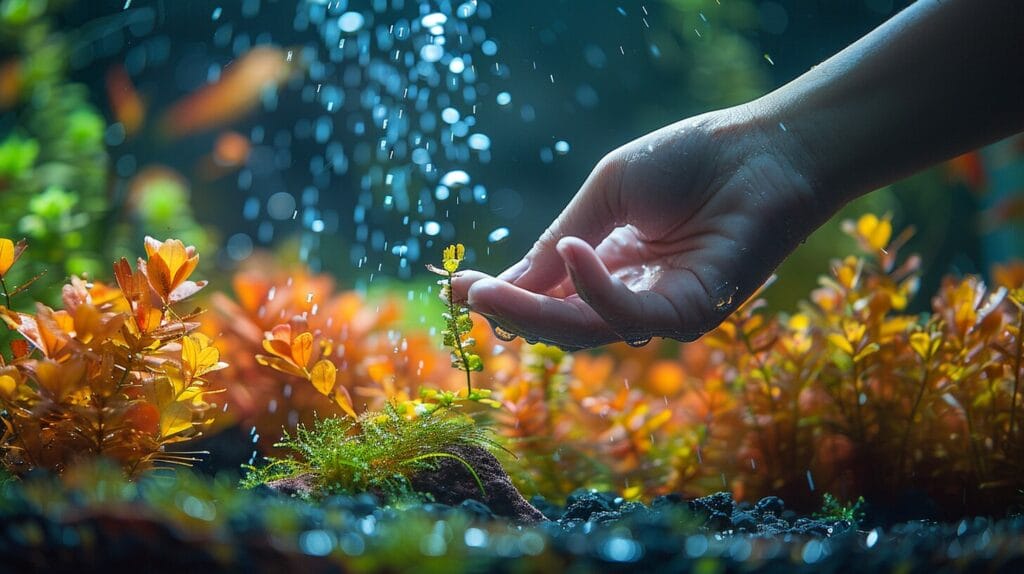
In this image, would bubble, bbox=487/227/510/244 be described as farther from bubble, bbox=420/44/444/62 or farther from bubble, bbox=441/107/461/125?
bubble, bbox=420/44/444/62

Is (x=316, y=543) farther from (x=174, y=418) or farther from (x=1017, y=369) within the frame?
(x=1017, y=369)

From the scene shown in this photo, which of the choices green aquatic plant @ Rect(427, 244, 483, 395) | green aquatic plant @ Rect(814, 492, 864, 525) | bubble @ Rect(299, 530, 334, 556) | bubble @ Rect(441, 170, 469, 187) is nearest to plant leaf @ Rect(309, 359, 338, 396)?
green aquatic plant @ Rect(427, 244, 483, 395)

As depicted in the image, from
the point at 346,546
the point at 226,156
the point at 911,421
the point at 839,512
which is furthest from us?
the point at 226,156

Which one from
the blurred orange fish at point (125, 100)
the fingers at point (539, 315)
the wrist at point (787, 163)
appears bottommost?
the fingers at point (539, 315)

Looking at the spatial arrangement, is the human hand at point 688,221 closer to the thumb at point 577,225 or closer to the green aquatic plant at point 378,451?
→ the thumb at point 577,225

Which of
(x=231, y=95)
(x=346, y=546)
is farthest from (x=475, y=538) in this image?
(x=231, y=95)

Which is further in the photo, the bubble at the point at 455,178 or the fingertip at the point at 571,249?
the bubble at the point at 455,178

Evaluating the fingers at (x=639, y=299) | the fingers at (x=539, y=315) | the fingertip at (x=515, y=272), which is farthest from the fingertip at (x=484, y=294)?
the fingertip at (x=515, y=272)
